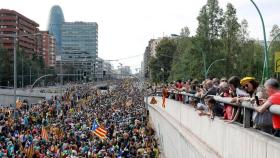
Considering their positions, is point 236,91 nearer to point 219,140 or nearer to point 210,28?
point 219,140

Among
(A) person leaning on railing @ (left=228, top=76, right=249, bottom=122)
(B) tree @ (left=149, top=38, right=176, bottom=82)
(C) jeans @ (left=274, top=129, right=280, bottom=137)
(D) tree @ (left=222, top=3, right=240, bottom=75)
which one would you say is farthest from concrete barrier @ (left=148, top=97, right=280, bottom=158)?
(B) tree @ (left=149, top=38, right=176, bottom=82)

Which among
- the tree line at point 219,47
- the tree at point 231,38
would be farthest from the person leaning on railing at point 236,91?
the tree at point 231,38

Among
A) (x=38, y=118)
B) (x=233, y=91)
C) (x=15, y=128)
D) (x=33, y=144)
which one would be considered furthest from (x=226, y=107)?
(x=38, y=118)

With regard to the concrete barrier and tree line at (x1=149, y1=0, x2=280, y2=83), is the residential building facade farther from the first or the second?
the concrete barrier

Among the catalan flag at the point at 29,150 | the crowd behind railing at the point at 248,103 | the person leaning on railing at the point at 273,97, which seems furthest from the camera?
the catalan flag at the point at 29,150

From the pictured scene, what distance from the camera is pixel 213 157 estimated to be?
10258 millimetres

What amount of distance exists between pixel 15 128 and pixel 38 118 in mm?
7971

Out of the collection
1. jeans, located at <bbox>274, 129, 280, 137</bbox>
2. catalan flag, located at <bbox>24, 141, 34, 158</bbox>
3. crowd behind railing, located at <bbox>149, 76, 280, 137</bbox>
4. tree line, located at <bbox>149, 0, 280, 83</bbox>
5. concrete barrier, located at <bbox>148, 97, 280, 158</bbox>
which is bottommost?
catalan flag, located at <bbox>24, 141, 34, 158</bbox>

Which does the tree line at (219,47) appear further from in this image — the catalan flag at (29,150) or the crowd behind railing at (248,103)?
the crowd behind railing at (248,103)

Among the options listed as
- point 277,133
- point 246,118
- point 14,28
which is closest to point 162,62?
point 14,28

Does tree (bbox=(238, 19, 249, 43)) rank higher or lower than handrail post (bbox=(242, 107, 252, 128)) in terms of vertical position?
higher

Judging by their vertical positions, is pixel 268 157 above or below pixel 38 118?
above

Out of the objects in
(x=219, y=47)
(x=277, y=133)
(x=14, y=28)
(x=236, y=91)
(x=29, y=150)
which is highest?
(x=14, y=28)

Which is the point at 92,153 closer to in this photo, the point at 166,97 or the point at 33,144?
the point at 33,144
